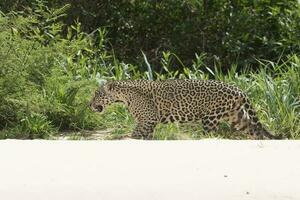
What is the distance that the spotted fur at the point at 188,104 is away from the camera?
1039 cm

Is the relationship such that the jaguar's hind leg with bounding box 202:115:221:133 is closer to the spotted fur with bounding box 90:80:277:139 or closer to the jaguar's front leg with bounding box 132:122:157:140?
the spotted fur with bounding box 90:80:277:139

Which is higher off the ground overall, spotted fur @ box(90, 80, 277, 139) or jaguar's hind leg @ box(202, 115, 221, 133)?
spotted fur @ box(90, 80, 277, 139)

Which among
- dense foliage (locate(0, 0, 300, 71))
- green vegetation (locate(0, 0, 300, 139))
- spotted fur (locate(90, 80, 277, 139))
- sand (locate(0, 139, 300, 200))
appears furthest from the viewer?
dense foliage (locate(0, 0, 300, 71))

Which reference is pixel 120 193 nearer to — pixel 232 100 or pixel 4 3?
pixel 232 100

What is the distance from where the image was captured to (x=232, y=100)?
10.4 meters

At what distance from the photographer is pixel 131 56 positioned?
15.0 meters

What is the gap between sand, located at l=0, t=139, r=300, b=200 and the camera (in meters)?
6.52

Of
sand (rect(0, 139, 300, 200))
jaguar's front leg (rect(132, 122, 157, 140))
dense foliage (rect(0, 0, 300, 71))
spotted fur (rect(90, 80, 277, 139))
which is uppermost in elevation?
sand (rect(0, 139, 300, 200))

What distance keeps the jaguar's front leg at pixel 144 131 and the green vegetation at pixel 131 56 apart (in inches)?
5.6

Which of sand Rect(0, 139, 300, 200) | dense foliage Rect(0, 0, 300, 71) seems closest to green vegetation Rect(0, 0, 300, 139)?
dense foliage Rect(0, 0, 300, 71)

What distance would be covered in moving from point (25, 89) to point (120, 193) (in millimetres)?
4357

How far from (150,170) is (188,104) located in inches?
135

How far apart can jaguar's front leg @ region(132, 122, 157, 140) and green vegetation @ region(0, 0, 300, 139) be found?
0.47ft

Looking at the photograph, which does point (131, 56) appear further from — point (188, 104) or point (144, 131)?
point (144, 131)
